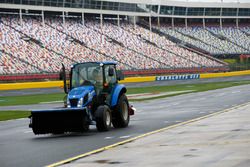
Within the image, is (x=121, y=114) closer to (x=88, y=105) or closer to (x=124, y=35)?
(x=88, y=105)

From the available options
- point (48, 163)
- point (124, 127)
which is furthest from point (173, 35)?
point (48, 163)

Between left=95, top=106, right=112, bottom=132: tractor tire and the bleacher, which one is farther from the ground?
the bleacher

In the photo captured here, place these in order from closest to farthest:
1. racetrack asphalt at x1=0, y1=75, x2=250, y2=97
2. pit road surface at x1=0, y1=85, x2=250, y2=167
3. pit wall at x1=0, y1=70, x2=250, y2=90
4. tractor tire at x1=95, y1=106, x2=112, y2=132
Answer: pit road surface at x1=0, y1=85, x2=250, y2=167, tractor tire at x1=95, y1=106, x2=112, y2=132, racetrack asphalt at x1=0, y1=75, x2=250, y2=97, pit wall at x1=0, y1=70, x2=250, y2=90

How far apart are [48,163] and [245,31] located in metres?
101

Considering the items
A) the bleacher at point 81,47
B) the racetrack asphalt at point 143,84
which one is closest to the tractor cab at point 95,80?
the racetrack asphalt at point 143,84

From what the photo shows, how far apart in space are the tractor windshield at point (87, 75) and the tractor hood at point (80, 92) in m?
0.32

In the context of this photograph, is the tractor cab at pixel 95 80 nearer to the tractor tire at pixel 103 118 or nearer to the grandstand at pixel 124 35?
the tractor tire at pixel 103 118

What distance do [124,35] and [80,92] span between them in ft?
225

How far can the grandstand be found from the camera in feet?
223

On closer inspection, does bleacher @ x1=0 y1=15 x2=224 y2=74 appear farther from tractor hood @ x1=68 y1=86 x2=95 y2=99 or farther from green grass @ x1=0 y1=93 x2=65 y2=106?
tractor hood @ x1=68 y1=86 x2=95 y2=99

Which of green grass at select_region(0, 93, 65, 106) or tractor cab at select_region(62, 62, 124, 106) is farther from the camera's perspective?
green grass at select_region(0, 93, 65, 106)

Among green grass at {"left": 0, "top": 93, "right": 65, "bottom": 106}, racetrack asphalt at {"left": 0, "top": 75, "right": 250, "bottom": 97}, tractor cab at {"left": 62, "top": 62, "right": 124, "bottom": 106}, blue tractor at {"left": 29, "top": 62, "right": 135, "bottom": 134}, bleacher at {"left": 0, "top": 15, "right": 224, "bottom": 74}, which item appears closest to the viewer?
blue tractor at {"left": 29, "top": 62, "right": 135, "bottom": 134}

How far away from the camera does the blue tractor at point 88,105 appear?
16.8 meters

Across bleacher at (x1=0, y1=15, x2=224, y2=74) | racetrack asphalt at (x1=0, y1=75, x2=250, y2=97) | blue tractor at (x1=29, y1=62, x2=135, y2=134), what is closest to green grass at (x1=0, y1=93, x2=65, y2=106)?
racetrack asphalt at (x1=0, y1=75, x2=250, y2=97)
